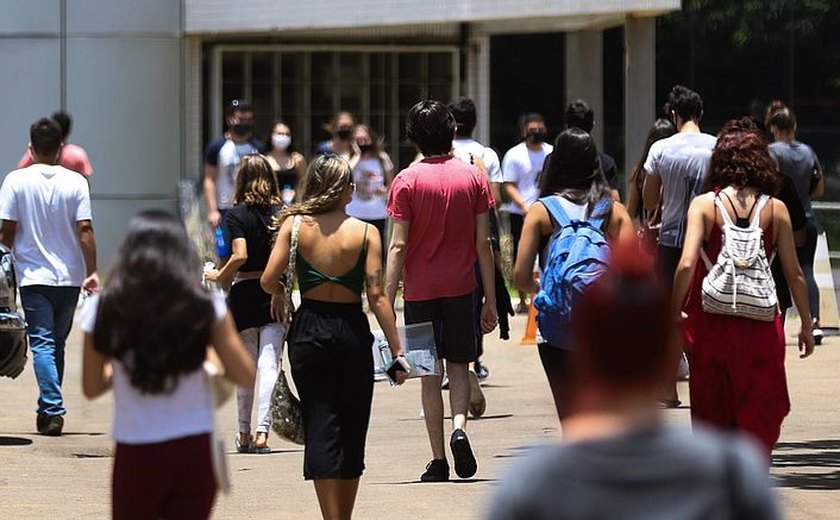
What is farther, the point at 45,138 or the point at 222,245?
Answer: the point at 45,138

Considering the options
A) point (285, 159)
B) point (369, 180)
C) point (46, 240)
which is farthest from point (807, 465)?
point (369, 180)

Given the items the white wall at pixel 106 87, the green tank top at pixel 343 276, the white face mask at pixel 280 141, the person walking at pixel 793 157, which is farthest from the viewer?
the white wall at pixel 106 87

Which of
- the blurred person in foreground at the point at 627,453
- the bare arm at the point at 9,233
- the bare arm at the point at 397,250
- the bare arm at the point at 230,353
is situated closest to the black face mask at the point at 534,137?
the bare arm at the point at 9,233

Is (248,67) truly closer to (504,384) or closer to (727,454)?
(504,384)

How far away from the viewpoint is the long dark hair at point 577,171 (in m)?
7.94

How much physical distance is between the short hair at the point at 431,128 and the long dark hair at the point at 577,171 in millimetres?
1195

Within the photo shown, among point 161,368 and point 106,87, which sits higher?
point 106,87

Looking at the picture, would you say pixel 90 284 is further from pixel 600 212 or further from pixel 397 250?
pixel 600 212

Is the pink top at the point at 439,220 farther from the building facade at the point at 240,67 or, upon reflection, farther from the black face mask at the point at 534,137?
the building facade at the point at 240,67

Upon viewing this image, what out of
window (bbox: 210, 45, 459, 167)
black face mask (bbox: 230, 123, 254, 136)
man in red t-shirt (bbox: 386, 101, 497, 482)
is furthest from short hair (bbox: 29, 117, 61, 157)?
window (bbox: 210, 45, 459, 167)

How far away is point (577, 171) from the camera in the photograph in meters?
7.96

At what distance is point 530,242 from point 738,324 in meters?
1.01

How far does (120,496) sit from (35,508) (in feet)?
11.6

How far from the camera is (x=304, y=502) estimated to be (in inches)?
335
